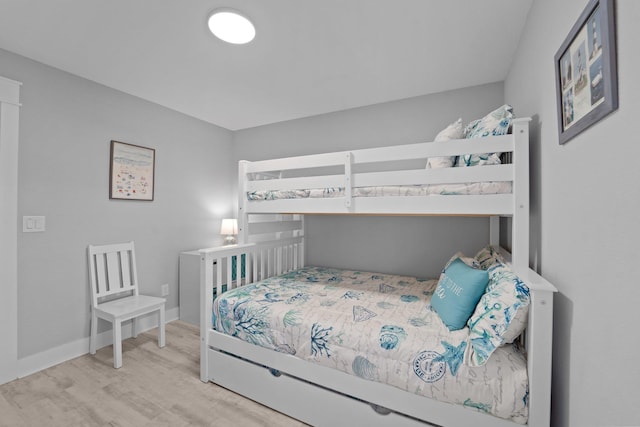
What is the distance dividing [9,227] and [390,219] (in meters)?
3.08

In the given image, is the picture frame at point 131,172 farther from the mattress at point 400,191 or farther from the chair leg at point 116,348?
the mattress at point 400,191

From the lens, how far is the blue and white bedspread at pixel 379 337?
122 cm

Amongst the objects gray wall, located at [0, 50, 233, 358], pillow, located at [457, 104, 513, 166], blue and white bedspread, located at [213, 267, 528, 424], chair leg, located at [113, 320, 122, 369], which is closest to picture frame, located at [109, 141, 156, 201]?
gray wall, located at [0, 50, 233, 358]

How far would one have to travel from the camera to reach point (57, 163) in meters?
2.27

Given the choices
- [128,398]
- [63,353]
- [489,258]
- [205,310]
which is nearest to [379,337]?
[489,258]

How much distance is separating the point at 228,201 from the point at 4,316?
228 centimetres

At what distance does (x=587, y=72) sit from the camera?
3.03 feet

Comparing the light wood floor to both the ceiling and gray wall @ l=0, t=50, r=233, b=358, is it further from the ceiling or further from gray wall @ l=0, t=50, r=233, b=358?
the ceiling

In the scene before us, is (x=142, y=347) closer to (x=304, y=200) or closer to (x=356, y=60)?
(x=304, y=200)

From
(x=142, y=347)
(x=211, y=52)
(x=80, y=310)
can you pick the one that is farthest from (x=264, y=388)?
(x=211, y=52)

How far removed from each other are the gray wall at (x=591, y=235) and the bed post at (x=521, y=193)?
0.08m

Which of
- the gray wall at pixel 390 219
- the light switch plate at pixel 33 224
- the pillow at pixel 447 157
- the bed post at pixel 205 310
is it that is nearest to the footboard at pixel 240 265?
the bed post at pixel 205 310

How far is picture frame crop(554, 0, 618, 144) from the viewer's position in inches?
30.8

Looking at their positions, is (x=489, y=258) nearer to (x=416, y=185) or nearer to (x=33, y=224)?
(x=416, y=185)
